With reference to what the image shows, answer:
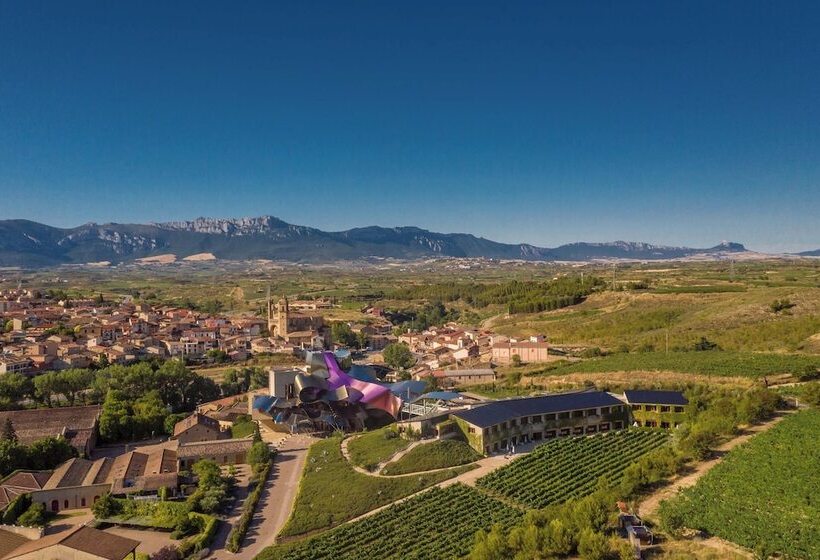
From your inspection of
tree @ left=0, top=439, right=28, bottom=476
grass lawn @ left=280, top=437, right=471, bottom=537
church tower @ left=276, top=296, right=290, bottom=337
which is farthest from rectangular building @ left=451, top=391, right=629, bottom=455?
church tower @ left=276, top=296, right=290, bottom=337

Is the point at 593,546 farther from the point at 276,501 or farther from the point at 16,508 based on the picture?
the point at 16,508

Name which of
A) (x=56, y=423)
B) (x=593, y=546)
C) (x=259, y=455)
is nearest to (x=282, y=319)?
(x=56, y=423)

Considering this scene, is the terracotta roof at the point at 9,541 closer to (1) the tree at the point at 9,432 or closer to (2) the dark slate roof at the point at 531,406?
(1) the tree at the point at 9,432

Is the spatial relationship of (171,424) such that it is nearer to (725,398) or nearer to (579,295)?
(725,398)

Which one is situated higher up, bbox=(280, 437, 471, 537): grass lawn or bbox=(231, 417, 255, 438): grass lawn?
bbox=(280, 437, 471, 537): grass lawn

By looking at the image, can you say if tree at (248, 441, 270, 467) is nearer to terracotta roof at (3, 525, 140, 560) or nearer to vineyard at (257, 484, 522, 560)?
vineyard at (257, 484, 522, 560)

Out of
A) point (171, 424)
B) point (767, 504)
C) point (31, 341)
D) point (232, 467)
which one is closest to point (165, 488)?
point (232, 467)
